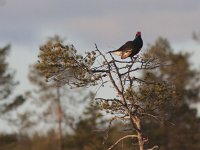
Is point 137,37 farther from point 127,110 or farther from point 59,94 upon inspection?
→ point 59,94

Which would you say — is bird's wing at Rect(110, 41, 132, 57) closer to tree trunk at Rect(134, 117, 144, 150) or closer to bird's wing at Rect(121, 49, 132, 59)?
bird's wing at Rect(121, 49, 132, 59)

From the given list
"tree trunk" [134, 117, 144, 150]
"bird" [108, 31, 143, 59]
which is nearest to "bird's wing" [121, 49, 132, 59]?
"bird" [108, 31, 143, 59]

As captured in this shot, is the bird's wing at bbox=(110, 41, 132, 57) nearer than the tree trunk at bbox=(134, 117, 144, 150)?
No

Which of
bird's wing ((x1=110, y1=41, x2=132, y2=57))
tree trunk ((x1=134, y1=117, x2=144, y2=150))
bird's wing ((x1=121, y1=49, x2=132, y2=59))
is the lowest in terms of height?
tree trunk ((x1=134, y1=117, x2=144, y2=150))

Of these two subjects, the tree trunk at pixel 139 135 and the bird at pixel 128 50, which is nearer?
the tree trunk at pixel 139 135

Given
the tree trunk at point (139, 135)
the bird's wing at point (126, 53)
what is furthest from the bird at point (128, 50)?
the tree trunk at point (139, 135)

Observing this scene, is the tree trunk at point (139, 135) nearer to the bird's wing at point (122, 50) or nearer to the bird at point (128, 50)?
the bird at point (128, 50)

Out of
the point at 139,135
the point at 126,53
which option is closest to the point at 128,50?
the point at 126,53

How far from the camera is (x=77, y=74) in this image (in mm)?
17953

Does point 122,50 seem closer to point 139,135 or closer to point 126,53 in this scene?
point 126,53

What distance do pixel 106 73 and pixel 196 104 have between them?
4019 cm

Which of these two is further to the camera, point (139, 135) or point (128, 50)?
point (128, 50)

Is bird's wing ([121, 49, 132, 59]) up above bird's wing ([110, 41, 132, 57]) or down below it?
below

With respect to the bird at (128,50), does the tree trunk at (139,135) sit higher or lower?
lower
